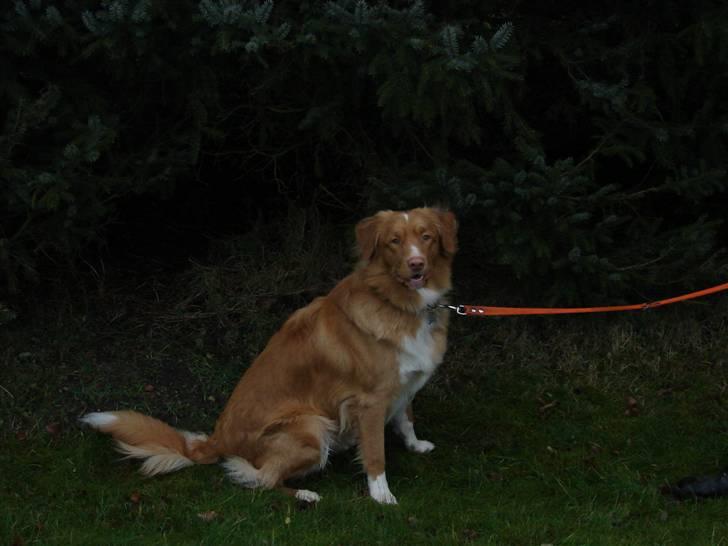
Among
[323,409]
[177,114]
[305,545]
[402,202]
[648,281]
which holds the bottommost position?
[305,545]

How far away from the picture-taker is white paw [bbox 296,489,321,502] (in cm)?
474

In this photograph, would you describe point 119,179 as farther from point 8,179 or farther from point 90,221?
point 8,179

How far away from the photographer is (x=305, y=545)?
4137 millimetres

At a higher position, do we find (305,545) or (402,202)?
(402,202)

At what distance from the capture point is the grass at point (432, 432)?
14.5 ft

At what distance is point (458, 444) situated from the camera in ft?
18.4

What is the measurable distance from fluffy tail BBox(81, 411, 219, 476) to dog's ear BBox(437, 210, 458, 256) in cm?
170

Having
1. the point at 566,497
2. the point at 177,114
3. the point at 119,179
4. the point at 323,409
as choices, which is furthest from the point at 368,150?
the point at 566,497

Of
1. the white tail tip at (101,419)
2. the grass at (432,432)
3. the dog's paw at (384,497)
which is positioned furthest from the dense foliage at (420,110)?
the dog's paw at (384,497)

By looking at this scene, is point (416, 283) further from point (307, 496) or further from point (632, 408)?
point (632, 408)

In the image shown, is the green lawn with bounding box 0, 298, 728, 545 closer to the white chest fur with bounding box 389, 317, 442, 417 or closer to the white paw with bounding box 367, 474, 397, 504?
the white paw with bounding box 367, 474, 397, 504

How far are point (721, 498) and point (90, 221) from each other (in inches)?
156

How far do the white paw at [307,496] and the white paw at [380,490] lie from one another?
28 centimetres

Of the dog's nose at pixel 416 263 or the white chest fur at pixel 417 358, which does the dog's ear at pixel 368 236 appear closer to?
the dog's nose at pixel 416 263
